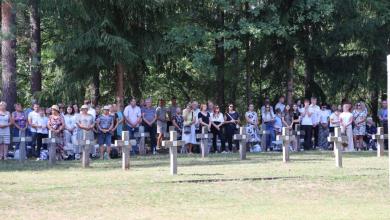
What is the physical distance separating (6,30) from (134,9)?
4.93 m

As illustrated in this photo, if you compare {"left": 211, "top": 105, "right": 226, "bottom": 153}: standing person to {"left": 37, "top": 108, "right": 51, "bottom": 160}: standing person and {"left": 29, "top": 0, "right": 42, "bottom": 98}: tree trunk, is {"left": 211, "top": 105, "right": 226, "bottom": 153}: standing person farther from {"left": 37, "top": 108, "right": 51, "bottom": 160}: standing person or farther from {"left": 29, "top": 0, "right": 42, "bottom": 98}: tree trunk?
{"left": 29, "top": 0, "right": 42, "bottom": 98}: tree trunk

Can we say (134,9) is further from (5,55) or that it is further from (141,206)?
(141,206)

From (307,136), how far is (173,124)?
5037mm

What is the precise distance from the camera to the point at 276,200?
13.6m

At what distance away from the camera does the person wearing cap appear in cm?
2412

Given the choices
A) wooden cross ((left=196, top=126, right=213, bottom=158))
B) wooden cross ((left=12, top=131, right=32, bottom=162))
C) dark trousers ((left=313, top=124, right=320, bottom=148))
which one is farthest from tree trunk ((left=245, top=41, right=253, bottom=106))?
wooden cross ((left=12, top=131, right=32, bottom=162))

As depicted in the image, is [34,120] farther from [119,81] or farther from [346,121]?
[346,121]

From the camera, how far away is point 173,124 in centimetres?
2736

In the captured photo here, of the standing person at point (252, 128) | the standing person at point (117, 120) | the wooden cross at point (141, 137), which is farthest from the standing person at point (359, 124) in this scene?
the standing person at point (117, 120)

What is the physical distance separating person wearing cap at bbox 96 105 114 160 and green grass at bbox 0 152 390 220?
3.31m

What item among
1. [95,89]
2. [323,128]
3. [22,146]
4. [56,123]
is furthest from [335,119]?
[22,146]

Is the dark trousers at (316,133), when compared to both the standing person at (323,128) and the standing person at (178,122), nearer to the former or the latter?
the standing person at (323,128)

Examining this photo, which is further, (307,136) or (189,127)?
(307,136)

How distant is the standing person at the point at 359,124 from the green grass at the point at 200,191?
301 inches
